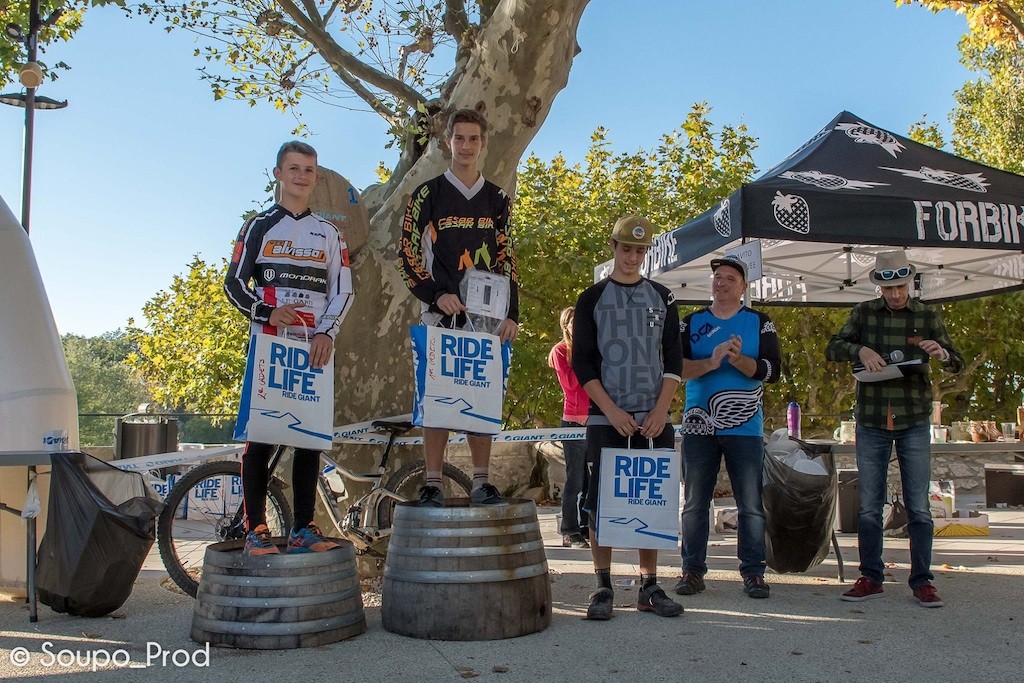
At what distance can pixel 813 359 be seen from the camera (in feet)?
45.7

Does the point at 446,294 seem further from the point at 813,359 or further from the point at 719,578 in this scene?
the point at 813,359

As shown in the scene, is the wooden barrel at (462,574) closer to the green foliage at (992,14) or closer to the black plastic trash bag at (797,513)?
the black plastic trash bag at (797,513)

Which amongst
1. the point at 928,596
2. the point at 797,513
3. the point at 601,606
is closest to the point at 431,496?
the point at 601,606

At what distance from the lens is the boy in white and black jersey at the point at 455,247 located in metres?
4.44

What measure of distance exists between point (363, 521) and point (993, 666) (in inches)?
127

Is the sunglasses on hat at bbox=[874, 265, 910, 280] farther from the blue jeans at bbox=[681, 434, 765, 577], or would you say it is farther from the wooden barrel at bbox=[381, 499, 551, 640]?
the wooden barrel at bbox=[381, 499, 551, 640]

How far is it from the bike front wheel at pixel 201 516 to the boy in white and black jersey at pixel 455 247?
3.81ft

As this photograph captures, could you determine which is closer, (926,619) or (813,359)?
(926,619)

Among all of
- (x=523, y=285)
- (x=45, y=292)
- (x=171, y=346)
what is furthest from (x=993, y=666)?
(x=171, y=346)

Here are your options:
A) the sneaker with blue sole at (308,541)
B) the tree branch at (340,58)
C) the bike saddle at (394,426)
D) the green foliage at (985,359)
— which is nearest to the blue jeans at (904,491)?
the bike saddle at (394,426)

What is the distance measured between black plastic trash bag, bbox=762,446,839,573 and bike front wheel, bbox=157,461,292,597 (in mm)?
2811

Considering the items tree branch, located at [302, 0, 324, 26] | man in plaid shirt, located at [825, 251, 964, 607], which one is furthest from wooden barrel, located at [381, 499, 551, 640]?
tree branch, located at [302, 0, 324, 26]

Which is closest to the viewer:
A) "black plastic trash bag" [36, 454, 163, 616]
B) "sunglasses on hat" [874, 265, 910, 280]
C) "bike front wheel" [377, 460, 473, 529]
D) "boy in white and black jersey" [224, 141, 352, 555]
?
"boy in white and black jersey" [224, 141, 352, 555]

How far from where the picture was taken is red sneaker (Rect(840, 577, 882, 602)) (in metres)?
5.08
